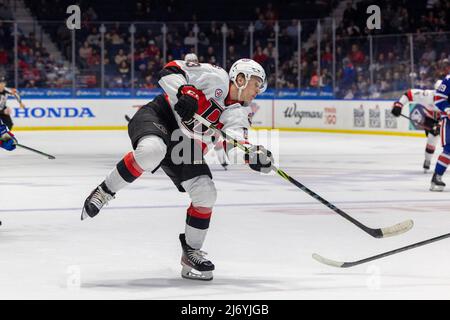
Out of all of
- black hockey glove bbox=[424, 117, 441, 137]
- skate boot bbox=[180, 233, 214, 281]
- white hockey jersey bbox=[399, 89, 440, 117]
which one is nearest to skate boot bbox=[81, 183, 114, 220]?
skate boot bbox=[180, 233, 214, 281]

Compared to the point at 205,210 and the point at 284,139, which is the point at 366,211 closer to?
the point at 205,210

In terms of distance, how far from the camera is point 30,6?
23.7 m

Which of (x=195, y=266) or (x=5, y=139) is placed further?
(x=5, y=139)

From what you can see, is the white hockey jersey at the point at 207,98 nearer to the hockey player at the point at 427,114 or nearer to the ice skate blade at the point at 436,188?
the ice skate blade at the point at 436,188

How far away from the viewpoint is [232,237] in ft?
20.4

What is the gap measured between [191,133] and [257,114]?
16899 mm

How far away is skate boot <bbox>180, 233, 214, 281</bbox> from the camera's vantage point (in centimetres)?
474

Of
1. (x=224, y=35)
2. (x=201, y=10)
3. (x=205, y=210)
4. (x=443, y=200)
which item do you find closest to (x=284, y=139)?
(x=224, y=35)

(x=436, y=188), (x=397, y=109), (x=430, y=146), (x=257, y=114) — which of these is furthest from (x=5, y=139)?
(x=257, y=114)

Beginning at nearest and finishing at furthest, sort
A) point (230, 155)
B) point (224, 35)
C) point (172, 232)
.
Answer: point (230, 155) < point (172, 232) < point (224, 35)

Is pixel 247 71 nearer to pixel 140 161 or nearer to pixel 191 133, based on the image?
pixel 191 133

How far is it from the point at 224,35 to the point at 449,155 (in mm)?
13061

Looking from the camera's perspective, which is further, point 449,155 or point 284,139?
point 284,139

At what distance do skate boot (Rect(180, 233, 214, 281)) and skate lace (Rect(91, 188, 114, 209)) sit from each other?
51 centimetres
